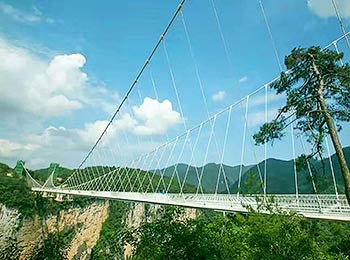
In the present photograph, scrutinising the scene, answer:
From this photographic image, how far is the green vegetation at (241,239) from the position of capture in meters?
7.38

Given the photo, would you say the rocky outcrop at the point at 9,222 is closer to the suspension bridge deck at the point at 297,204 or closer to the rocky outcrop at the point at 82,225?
the rocky outcrop at the point at 82,225

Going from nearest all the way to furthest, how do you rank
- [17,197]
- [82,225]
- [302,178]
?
[17,197], [302,178], [82,225]

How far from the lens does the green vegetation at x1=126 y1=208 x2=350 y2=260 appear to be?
291 inches

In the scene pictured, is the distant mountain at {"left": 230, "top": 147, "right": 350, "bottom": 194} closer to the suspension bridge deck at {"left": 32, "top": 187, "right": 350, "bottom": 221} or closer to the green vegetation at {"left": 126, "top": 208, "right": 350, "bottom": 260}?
the suspension bridge deck at {"left": 32, "top": 187, "right": 350, "bottom": 221}

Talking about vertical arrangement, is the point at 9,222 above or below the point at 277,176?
below

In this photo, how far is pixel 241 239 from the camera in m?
9.24

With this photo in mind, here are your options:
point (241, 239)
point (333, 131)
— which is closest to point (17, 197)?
point (241, 239)

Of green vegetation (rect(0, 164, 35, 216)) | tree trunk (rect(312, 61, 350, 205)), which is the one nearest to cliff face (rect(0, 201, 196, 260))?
green vegetation (rect(0, 164, 35, 216))

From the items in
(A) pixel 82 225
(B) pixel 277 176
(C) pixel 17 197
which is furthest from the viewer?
(B) pixel 277 176

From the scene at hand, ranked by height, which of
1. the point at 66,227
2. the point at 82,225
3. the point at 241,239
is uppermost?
the point at 82,225

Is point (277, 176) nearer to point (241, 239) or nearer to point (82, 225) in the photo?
point (82, 225)

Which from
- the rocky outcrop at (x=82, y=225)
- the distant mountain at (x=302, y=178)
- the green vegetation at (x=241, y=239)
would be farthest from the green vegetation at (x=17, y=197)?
the green vegetation at (x=241, y=239)

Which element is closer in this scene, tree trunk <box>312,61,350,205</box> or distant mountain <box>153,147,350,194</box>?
tree trunk <box>312,61,350,205</box>

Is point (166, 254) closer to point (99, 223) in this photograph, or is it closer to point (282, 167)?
point (99, 223)
